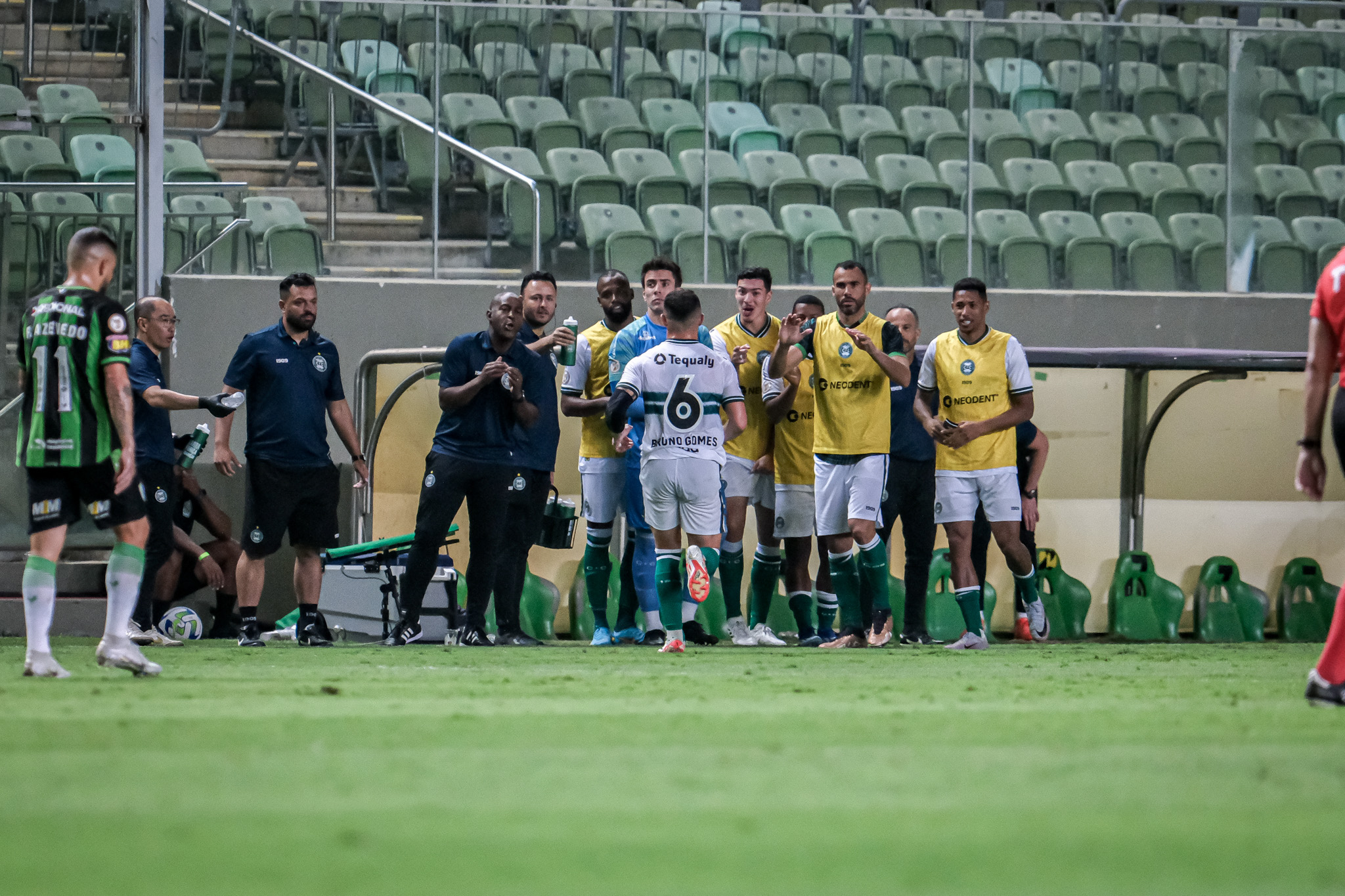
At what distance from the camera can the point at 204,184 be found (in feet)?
38.9

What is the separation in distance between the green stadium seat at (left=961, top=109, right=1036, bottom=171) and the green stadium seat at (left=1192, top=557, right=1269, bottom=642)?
411cm

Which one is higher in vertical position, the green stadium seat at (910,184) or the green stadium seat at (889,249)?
the green stadium seat at (910,184)

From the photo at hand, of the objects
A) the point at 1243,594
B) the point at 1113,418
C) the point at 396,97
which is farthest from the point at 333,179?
the point at 1243,594

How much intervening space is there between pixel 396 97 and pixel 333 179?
0.79 meters

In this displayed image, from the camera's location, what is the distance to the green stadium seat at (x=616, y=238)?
1249 cm

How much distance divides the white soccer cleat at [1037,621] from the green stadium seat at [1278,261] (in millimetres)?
4315

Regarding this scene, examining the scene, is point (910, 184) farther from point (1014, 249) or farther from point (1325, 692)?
point (1325, 692)

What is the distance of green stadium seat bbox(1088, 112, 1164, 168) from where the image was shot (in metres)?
14.3

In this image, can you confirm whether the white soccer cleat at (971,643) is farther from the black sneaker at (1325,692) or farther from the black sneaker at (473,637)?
the black sneaker at (1325,692)

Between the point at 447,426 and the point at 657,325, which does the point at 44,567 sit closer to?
the point at 447,426

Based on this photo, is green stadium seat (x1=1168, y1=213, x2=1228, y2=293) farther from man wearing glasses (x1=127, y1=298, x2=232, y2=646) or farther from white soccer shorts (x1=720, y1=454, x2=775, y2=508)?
man wearing glasses (x1=127, y1=298, x2=232, y2=646)

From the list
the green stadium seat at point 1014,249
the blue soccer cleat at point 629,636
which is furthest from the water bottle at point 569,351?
the green stadium seat at point 1014,249

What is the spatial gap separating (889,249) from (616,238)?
7.27ft

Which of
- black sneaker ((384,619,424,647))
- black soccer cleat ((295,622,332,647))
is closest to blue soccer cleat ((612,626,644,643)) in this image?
black sneaker ((384,619,424,647))
